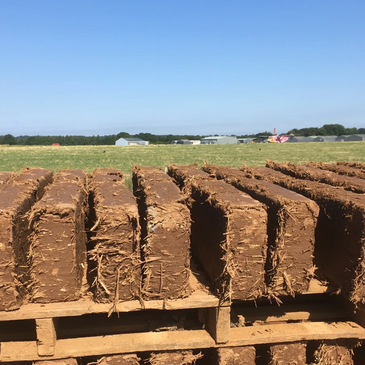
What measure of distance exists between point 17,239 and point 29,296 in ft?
1.57

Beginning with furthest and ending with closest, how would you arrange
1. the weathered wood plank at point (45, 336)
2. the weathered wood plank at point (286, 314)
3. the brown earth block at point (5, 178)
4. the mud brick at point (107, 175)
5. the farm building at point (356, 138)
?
the farm building at point (356, 138) < the mud brick at point (107, 175) < the brown earth block at point (5, 178) < the weathered wood plank at point (286, 314) < the weathered wood plank at point (45, 336)

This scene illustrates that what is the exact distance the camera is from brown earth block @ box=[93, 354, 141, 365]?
2.66 metres

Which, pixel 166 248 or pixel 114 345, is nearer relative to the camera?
pixel 166 248

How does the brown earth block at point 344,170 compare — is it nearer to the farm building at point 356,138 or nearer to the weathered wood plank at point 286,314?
the weathered wood plank at point 286,314

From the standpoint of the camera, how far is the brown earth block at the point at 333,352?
299cm

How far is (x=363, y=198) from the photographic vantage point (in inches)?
116

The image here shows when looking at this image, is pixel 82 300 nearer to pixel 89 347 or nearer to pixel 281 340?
pixel 89 347

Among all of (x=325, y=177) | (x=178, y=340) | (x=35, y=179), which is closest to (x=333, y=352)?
(x=178, y=340)

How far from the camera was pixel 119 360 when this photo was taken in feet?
8.80

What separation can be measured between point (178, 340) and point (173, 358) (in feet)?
0.53

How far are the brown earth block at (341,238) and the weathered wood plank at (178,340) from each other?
1.29 feet

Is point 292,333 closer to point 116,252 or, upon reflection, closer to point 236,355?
point 236,355

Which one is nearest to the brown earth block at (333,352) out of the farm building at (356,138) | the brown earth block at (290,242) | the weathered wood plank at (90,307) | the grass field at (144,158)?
the brown earth block at (290,242)

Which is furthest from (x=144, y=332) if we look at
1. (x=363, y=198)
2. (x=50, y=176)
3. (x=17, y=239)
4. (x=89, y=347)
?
(x=50, y=176)
